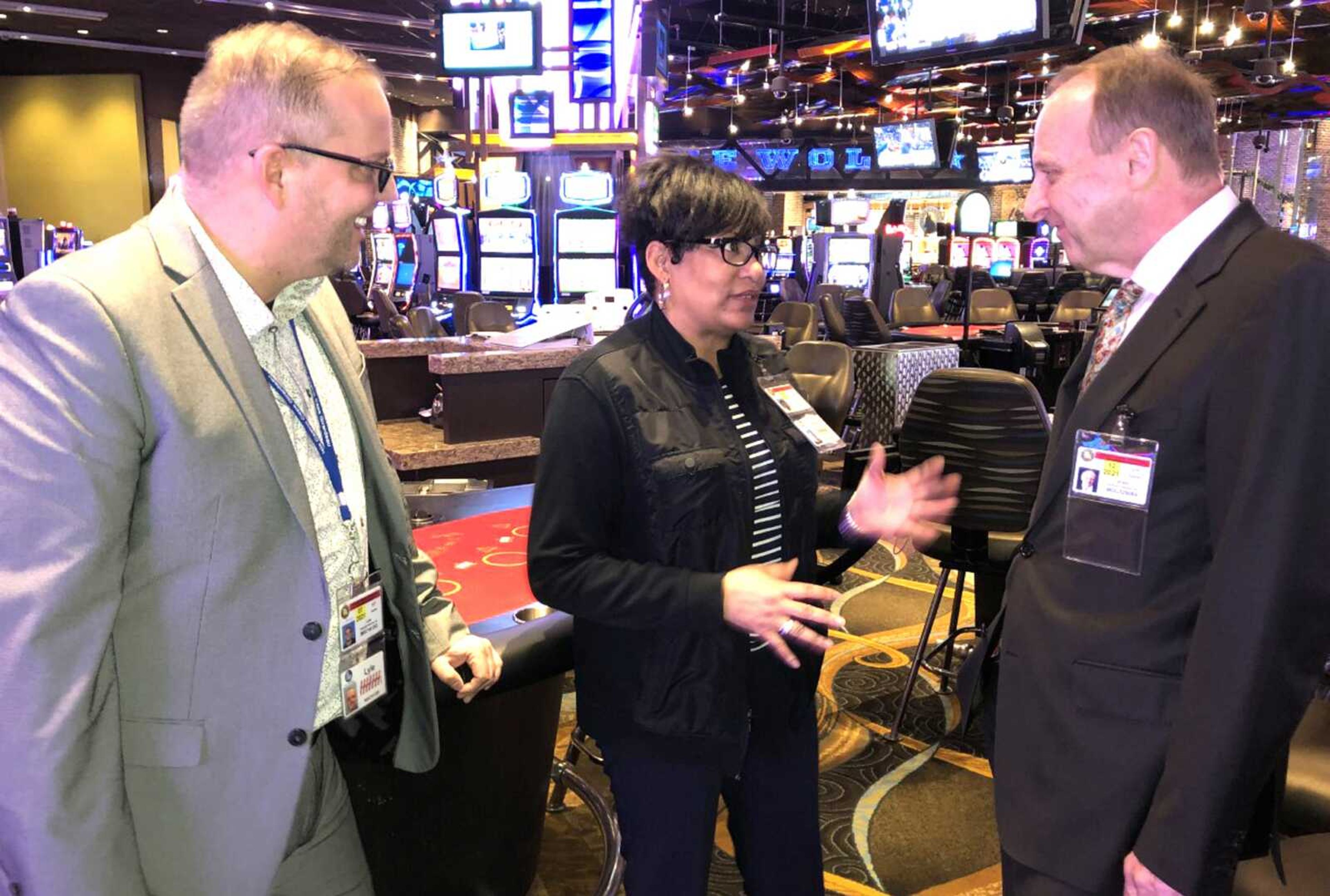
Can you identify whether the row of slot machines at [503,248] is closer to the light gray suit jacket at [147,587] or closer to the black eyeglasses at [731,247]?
the black eyeglasses at [731,247]

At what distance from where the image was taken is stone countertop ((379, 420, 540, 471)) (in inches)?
144

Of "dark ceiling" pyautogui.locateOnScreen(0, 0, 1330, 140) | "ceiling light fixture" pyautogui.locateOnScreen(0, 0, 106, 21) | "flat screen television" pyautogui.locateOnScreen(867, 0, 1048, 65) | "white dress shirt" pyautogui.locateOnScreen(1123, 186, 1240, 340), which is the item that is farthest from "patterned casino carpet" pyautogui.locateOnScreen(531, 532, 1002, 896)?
"ceiling light fixture" pyautogui.locateOnScreen(0, 0, 106, 21)

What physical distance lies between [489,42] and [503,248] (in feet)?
A: 10.9

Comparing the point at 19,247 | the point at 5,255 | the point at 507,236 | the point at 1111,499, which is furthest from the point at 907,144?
the point at 1111,499

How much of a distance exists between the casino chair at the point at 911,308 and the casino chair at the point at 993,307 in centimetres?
43

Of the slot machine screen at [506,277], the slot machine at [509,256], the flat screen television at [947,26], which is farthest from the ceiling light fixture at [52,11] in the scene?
the flat screen television at [947,26]

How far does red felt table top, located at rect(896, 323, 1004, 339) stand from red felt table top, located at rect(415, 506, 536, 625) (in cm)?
636

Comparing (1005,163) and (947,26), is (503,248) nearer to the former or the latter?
(947,26)

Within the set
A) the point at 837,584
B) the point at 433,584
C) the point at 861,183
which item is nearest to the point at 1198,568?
the point at 433,584

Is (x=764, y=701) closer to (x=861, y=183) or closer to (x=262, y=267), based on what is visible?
(x=262, y=267)

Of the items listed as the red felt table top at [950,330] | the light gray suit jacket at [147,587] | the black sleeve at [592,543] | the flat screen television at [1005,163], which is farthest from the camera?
the flat screen television at [1005,163]

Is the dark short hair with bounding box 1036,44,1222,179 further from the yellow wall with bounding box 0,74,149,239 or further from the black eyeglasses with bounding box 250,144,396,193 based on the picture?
the yellow wall with bounding box 0,74,149,239

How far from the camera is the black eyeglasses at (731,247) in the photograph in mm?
1629

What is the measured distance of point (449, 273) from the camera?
12.1m
